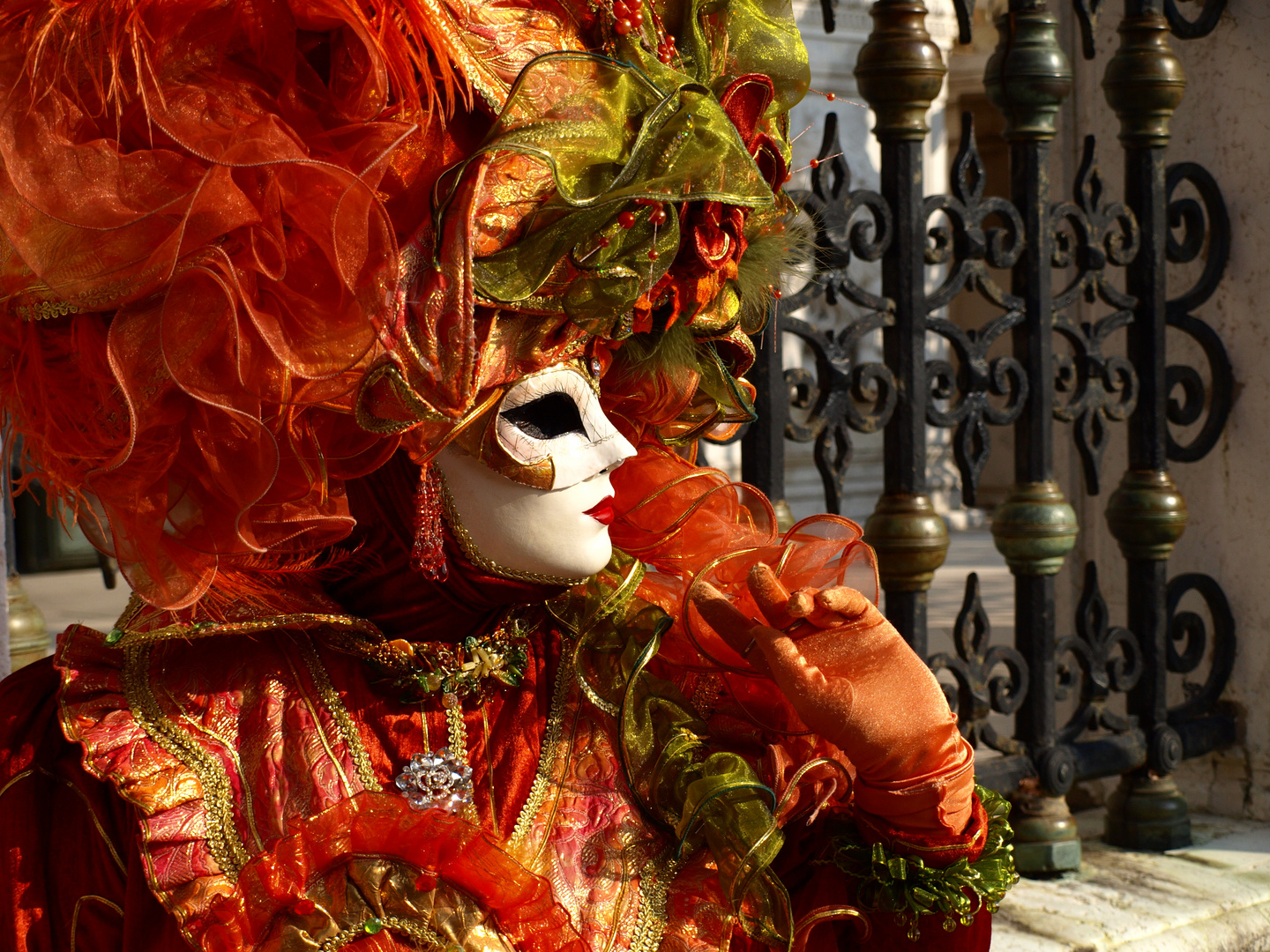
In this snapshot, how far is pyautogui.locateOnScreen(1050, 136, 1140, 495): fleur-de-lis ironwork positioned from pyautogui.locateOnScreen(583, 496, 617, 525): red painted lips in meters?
1.52

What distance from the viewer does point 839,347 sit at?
229 cm

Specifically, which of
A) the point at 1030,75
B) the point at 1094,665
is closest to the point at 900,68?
the point at 1030,75

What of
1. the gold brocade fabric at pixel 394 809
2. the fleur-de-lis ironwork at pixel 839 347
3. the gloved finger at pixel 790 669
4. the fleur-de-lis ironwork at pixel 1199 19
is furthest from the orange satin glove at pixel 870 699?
the fleur-de-lis ironwork at pixel 1199 19

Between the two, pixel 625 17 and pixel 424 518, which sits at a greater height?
pixel 625 17

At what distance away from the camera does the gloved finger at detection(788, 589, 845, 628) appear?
1323 millimetres

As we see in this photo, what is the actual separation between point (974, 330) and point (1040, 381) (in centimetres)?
21

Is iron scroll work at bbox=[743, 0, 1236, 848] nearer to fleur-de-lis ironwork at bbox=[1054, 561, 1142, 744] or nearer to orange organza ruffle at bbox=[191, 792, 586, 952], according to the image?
fleur-de-lis ironwork at bbox=[1054, 561, 1142, 744]

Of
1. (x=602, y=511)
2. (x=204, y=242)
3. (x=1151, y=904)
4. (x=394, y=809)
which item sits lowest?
(x=1151, y=904)

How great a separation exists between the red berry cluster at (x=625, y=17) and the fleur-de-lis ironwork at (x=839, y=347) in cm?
94

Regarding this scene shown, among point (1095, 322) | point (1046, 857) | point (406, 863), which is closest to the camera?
point (406, 863)

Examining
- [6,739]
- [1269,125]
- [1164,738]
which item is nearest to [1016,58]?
[1269,125]

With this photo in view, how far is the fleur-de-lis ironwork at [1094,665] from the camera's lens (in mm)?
2676

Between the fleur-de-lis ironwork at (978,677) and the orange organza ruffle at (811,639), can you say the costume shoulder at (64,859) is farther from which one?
the fleur-de-lis ironwork at (978,677)

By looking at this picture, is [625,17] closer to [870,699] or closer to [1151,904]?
[870,699]
